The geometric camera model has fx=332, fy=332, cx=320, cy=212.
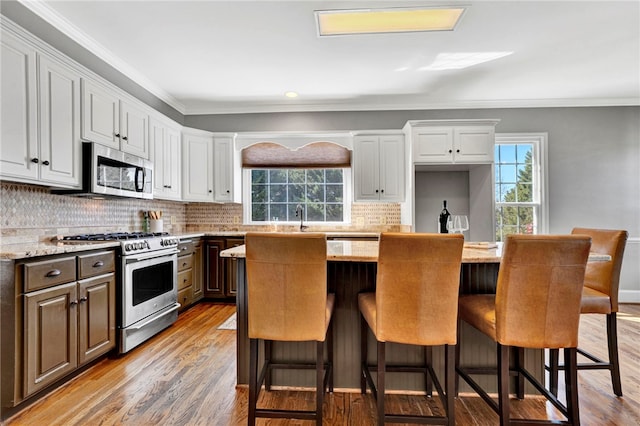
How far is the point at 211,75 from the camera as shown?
12.1ft

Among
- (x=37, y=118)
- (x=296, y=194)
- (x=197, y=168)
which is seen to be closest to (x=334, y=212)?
(x=296, y=194)

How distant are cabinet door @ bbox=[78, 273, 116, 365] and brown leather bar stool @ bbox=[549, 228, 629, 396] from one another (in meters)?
3.00

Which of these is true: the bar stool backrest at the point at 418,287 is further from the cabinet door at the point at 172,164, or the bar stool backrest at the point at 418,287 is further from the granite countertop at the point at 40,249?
the cabinet door at the point at 172,164

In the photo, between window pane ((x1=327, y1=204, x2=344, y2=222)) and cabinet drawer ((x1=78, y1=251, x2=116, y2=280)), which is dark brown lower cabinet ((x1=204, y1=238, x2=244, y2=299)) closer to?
window pane ((x1=327, y1=204, x2=344, y2=222))

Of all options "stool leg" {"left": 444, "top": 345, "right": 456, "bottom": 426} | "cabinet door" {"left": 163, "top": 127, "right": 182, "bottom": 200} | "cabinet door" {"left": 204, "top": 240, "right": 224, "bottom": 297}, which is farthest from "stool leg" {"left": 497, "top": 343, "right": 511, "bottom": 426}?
"cabinet door" {"left": 163, "top": 127, "right": 182, "bottom": 200}

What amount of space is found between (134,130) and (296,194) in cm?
229

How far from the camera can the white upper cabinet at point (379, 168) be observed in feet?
14.5

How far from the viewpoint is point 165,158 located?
393 centimetres

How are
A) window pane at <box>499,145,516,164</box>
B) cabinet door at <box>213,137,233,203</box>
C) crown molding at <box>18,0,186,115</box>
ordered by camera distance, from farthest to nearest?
cabinet door at <box>213,137,233,203</box>
window pane at <box>499,145,516,164</box>
crown molding at <box>18,0,186,115</box>

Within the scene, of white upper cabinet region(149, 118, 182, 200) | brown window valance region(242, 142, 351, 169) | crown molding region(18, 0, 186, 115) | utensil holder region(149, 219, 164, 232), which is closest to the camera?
crown molding region(18, 0, 186, 115)

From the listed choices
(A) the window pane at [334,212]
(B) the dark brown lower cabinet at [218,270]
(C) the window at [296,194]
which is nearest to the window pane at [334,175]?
(C) the window at [296,194]

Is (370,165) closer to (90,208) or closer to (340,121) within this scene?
(340,121)

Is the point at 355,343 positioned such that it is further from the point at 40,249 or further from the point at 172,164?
the point at 172,164

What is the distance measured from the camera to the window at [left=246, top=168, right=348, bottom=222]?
4918mm
